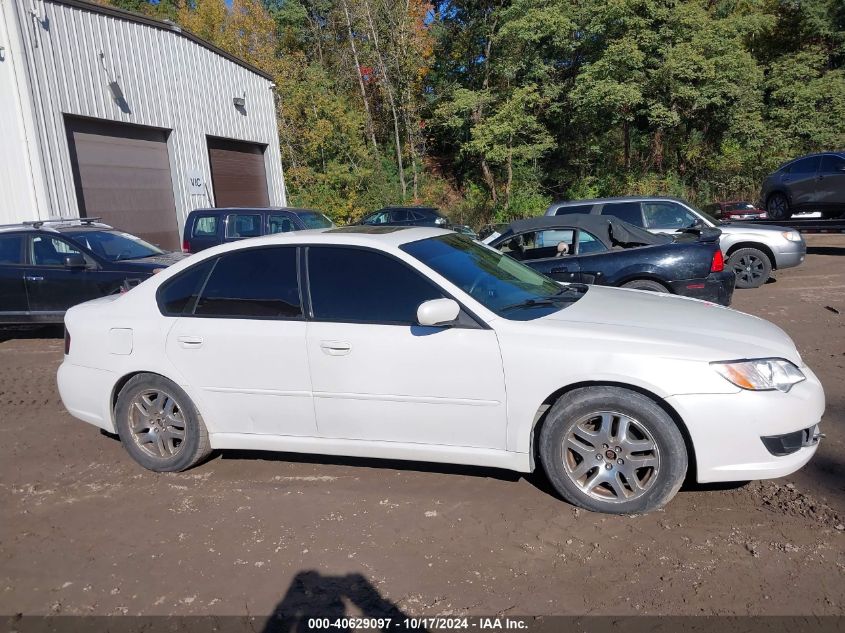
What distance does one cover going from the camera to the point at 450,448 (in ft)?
12.6

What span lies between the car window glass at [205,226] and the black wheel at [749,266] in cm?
934

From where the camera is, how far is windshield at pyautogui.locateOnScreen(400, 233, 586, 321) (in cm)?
401

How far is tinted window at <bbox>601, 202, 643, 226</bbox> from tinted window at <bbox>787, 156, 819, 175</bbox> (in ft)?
21.4

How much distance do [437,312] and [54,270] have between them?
24.4 feet


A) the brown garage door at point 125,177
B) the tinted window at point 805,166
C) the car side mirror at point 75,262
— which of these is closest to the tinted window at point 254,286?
the car side mirror at point 75,262

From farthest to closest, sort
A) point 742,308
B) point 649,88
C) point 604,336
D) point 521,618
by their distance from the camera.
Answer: point 649,88, point 742,308, point 604,336, point 521,618

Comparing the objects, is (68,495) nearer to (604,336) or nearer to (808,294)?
(604,336)

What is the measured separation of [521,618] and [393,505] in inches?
49.2

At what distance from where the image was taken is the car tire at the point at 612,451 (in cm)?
348

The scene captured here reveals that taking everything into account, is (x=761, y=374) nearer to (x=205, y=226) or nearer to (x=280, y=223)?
(x=280, y=223)

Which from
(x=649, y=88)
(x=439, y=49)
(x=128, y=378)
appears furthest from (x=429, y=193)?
(x=128, y=378)

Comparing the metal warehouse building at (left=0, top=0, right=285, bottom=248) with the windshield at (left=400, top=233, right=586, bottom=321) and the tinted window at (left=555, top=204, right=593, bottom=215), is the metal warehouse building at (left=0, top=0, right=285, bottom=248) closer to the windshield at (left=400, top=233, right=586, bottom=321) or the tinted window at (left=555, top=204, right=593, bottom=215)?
the tinted window at (left=555, top=204, right=593, bottom=215)

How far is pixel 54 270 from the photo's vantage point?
895cm

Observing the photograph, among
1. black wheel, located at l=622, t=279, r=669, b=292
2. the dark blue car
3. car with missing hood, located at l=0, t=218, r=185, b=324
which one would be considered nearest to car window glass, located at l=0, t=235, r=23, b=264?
car with missing hood, located at l=0, t=218, r=185, b=324
